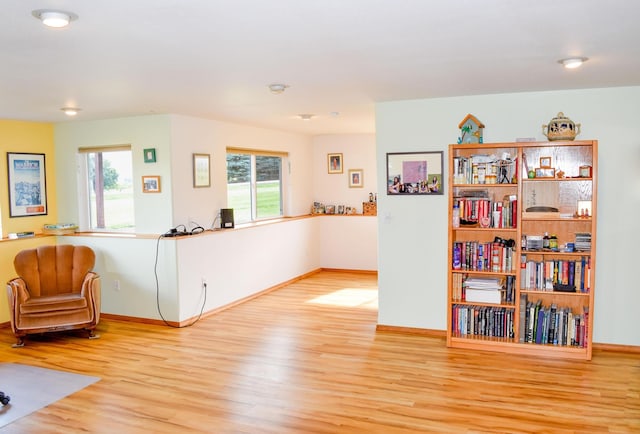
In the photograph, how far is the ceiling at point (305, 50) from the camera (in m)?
2.34

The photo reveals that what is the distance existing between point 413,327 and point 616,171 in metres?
2.27

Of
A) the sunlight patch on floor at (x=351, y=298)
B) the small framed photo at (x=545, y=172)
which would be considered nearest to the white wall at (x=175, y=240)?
the sunlight patch on floor at (x=351, y=298)

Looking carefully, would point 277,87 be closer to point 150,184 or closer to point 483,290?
point 150,184

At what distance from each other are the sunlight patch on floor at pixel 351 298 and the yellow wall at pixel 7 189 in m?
3.32

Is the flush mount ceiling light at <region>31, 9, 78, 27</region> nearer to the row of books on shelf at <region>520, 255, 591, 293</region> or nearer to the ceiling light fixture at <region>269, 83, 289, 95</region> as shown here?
the ceiling light fixture at <region>269, 83, 289, 95</region>

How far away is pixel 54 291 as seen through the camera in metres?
5.43

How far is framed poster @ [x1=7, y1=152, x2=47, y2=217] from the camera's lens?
19.4ft

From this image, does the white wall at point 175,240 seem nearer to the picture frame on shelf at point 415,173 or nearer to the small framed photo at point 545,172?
the picture frame on shelf at point 415,173

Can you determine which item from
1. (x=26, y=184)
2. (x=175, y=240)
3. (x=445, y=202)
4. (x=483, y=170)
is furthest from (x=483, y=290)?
(x=26, y=184)

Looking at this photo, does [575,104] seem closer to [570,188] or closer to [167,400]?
[570,188]

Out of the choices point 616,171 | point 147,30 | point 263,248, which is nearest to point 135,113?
point 263,248

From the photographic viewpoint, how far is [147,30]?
8.52 feet

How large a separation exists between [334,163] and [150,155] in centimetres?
349

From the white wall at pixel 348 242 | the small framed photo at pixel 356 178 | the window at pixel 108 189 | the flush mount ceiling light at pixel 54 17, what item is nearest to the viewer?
the flush mount ceiling light at pixel 54 17
